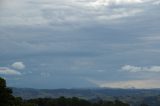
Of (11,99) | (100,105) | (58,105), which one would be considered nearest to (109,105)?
(100,105)

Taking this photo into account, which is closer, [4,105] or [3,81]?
[4,105]

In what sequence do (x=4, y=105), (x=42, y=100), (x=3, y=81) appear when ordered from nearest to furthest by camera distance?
1. (x=4, y=105)
2. (x=3, y=81)
3. (x=42, y=100)

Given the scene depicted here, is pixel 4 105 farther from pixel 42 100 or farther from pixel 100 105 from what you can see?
pixel 100 105

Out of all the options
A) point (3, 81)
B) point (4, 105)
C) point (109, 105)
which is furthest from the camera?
point (109, 105)

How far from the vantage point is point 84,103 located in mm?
179375

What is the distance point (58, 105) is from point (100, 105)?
73.2ft

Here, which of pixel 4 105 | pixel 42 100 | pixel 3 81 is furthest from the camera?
pixel 42 100

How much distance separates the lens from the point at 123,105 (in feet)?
595

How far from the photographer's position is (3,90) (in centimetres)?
8825

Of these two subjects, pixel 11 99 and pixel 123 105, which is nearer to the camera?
pixel 11 99

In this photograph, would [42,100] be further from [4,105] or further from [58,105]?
[4,105]

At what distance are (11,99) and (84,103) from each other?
88.9 metres

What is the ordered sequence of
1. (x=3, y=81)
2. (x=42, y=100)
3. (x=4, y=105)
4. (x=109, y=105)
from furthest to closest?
(x=109, y=105) → (x=42, y=100) → (x=3, y=81) → (x=4, y=105)

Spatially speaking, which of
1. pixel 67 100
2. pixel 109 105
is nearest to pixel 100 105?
pixel 109 105
